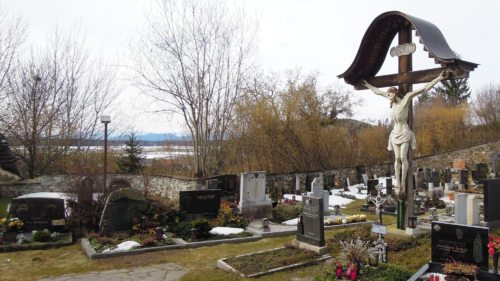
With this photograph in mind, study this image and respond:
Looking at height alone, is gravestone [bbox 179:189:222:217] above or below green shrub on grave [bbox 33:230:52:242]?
above

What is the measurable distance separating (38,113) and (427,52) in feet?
65.8

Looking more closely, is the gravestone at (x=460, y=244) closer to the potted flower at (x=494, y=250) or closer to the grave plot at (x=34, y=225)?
the potted flower at (x=494, y=250)

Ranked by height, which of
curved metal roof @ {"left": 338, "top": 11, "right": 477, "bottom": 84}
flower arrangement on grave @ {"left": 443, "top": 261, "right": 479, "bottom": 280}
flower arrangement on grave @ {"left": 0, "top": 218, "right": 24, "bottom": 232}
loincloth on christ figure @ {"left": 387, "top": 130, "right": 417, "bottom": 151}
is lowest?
flower arrangement on grave @ {"left": 0, "top": 218, "right": 24, "bottom": 232}

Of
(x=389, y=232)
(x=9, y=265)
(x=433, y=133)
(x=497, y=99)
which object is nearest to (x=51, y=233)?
(x=9, y=265)

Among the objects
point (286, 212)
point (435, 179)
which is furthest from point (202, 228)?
point (435, 179)

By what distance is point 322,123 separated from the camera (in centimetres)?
2511

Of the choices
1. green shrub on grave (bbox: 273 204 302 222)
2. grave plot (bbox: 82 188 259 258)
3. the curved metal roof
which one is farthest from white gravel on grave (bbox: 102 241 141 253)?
the curved metal roof

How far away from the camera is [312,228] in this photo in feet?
26.3

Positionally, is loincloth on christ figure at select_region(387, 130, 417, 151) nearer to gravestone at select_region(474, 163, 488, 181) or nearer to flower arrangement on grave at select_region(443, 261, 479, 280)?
flower arrangement on grave at select_region(443, 261, 479, 280)

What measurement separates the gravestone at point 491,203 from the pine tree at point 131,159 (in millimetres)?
18562

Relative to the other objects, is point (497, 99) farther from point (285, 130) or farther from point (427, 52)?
point (427, 52)

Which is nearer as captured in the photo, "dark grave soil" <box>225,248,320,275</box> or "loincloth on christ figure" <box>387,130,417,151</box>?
"dark grave soil" <box>225,248,320,275</box>

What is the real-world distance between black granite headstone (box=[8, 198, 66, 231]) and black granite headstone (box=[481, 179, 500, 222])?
1103 cm

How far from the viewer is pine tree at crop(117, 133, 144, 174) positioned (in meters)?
23.4
